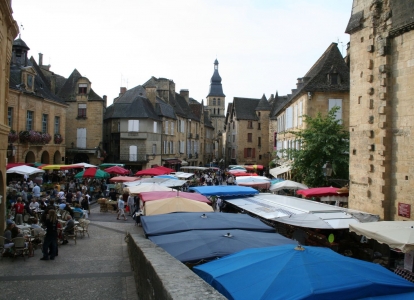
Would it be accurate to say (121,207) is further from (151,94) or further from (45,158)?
(151,94)

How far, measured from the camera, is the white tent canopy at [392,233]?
23.6ft

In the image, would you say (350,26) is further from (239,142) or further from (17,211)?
(239,142)

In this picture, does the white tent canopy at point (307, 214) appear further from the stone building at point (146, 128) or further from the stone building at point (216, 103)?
the stone building at point (216, 103)

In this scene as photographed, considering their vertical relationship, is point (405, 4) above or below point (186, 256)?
above

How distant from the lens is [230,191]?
14781 mm

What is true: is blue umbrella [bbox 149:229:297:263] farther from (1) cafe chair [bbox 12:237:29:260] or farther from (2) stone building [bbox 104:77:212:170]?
(2) stone building [bbox 104:77:212:170]

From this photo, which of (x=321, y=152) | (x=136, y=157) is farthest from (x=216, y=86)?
(x=321, y=152)

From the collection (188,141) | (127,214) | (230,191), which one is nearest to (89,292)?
(230,191)

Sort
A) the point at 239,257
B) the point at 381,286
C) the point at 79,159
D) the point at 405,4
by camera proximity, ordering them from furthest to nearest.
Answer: the point at 79,159 < the point at 405,4 < the point at 239,257 < the point at 381,286

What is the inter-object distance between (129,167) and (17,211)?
26.9 metres

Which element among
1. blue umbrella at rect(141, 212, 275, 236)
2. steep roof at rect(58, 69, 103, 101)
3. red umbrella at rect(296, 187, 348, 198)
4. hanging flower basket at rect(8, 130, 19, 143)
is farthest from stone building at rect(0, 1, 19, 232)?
steep roof at rect(58, 69, 103, 101)

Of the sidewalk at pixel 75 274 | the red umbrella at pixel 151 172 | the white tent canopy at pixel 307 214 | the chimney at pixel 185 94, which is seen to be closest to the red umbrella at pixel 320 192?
the white tent canopy at pixel 307 214

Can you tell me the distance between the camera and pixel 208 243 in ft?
22.2

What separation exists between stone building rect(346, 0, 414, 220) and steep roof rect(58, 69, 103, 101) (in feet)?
96.0
